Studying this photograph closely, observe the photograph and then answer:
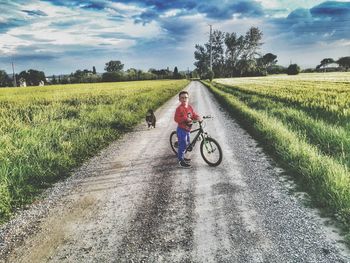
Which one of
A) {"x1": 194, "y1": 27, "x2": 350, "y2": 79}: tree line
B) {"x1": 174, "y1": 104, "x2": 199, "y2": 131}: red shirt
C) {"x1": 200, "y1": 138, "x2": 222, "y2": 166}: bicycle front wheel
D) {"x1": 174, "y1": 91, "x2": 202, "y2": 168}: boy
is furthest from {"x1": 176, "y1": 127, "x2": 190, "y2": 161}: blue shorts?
{"x1": 194, "y1": 27, "x2": 350, "y2": 79}: tree line

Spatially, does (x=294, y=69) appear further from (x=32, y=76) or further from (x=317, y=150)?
(x=317, y=150)

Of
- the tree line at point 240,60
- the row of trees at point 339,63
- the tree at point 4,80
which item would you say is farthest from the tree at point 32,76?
the row of trees at point 339,63

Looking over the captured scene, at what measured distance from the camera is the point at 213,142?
7.80 m

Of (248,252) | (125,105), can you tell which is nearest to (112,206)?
(248,252)

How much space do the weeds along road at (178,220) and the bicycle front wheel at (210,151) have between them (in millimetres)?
206

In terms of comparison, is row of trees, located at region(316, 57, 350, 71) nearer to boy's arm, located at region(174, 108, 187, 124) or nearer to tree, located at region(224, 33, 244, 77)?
tree, located at region(224, 33, 244, 77)

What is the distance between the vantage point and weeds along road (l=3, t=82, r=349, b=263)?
3.92m

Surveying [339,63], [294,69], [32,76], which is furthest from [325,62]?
[32,76]

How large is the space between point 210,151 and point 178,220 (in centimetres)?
329

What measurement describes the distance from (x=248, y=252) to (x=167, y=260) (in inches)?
39.3

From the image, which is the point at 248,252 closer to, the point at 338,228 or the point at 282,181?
the point at 338,228

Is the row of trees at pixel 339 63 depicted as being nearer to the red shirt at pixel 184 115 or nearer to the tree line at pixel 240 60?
the tree line at pixel 240 60

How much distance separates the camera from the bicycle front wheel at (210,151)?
25.2 feet

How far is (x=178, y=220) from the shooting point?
4.76 metres
